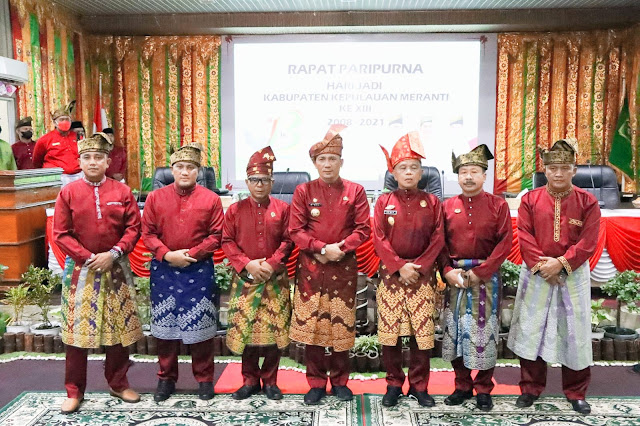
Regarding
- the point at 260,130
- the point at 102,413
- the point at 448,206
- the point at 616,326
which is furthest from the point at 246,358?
the point at 260,130

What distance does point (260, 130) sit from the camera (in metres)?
7.36

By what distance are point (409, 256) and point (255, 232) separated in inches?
28.4

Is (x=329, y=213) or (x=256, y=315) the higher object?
(x=329, y=213)

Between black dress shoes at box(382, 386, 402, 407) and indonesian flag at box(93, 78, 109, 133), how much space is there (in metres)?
5.90

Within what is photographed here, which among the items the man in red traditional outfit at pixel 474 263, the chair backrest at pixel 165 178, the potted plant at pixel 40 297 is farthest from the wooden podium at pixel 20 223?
the man in red traditional outfit at pixel 474 263

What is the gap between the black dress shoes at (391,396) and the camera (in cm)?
253

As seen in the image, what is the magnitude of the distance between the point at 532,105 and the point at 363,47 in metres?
2.39

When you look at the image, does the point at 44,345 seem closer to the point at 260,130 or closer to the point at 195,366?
the point at 195,366

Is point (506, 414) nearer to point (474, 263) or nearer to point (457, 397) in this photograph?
point (457, 397)

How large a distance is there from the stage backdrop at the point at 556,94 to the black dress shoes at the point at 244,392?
5.57 m

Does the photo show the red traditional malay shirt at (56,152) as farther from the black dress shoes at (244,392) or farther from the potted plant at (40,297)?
the black dress shoes at (244,392)

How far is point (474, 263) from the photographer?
95.3 inches

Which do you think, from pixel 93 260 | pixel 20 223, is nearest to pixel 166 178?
pixel 20 223

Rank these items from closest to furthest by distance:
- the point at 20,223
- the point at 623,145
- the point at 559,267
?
the point at 559,267, the point at 20,223, the point at 623,145
